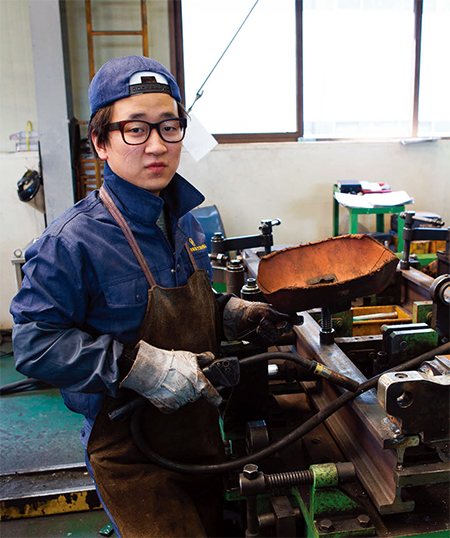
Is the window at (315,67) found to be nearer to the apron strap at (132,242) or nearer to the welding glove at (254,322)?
the welding glove at (254,322)

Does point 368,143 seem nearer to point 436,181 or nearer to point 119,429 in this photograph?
point 436,181

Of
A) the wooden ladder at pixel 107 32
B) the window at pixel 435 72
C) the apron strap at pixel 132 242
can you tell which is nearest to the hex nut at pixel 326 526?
the apron strap at pixel 132 242

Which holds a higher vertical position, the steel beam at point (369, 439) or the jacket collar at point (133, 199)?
the jacket collar at point (133, 199)

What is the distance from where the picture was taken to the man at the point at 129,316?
0.97 metres

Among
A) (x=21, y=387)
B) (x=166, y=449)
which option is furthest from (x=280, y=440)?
(x=21, y=387)

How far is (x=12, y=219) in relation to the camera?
3846 mm

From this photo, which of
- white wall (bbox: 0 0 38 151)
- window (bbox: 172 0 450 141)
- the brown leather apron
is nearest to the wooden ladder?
window (bbox: 172 0 450 141)

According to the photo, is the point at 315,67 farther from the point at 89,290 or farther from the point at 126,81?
the point at 89,290

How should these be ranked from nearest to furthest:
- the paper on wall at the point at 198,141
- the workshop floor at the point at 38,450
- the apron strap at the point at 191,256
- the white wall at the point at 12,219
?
the apron strap at the point at 191,256, the workshop floor at the point at 38,450, the paper on wall at the point at 198,141, the white wall at the point at 12,219

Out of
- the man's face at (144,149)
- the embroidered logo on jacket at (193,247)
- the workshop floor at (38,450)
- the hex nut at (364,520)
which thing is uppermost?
the man's face at (144,149)

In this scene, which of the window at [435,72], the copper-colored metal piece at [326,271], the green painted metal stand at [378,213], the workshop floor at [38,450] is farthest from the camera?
the window at [435,72]

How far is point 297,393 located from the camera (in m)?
1.54

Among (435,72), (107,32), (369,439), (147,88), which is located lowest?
(369,439)

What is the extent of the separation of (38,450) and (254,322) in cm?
155
